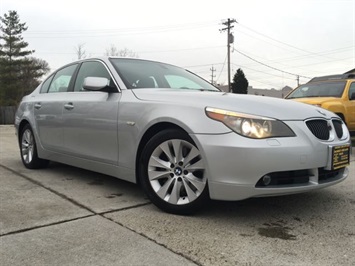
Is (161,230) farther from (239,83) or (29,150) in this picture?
(239,83)

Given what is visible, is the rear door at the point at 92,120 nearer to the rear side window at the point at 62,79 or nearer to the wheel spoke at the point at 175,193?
the rear side window at the point at 62,79

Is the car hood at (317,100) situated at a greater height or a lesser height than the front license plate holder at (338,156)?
greater

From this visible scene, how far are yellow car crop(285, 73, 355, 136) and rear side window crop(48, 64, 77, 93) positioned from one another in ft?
16.6

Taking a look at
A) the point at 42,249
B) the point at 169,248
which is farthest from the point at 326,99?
the point at 42,249

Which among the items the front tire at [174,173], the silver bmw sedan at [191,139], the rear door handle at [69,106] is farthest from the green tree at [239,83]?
the front tire at [174,173]

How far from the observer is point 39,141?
5.23 meters

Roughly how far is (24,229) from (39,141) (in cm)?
243

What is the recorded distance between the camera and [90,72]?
14.9 feet

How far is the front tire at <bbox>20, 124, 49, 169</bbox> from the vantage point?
5.44 meters

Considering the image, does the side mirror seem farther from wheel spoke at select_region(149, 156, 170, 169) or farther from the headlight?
the headlight

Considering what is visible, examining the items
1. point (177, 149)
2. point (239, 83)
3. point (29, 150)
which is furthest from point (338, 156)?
point (239, 83)

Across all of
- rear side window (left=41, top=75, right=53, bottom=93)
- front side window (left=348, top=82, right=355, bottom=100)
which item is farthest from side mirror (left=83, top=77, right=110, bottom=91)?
front side window (left=348, top=82, right=355, bottom=100)

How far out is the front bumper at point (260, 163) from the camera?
2.93 meters

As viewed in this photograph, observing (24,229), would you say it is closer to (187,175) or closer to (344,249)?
(187,175)
